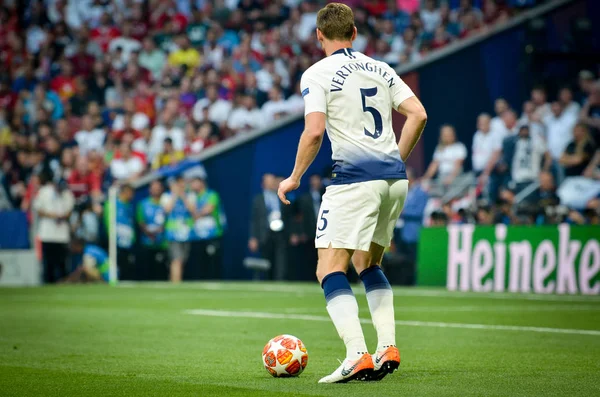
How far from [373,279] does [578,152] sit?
12.0 meters

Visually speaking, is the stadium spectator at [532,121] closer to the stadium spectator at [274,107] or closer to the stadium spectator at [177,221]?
the stadium spectator at [274,107]

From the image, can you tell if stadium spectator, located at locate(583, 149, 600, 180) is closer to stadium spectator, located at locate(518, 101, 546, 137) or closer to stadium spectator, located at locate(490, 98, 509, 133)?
stadium spectator, located at locate(518, 101, 546, 137)

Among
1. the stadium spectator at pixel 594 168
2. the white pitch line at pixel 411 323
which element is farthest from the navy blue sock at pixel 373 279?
the stadium spectator at pixel 594 168

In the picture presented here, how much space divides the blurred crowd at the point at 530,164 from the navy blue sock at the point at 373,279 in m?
11.3

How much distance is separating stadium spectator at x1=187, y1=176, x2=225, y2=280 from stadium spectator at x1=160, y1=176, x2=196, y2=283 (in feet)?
0.44

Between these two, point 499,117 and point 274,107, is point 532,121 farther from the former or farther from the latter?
point 274,107

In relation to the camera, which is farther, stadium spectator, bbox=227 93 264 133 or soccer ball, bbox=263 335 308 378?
stadium spectator, bbox=227 93 264 133

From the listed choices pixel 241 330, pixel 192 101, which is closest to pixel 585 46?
pixel 192 101

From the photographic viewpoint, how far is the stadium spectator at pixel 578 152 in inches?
708

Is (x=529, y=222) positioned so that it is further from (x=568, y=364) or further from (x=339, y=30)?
(x=339, y=30)

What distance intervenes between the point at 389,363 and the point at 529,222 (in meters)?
12.5

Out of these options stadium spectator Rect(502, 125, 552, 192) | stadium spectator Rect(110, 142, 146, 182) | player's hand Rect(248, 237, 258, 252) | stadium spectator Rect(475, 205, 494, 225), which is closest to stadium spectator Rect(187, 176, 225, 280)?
player's hand Rect(248, 237, 258, 252)

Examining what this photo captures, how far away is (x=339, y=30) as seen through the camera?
6.64m

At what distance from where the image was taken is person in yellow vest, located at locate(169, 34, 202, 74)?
2580 centimetres
